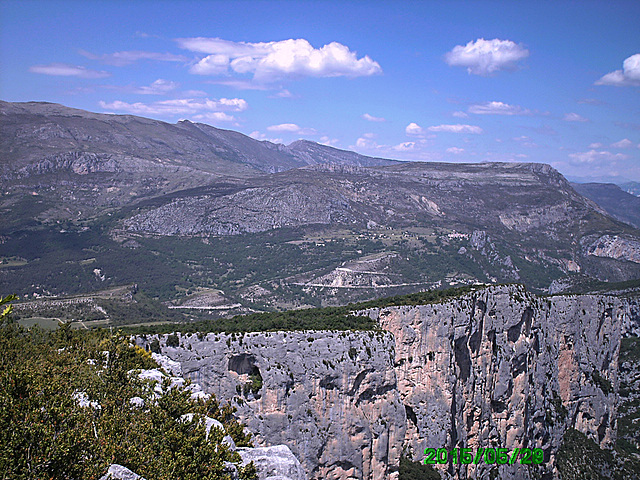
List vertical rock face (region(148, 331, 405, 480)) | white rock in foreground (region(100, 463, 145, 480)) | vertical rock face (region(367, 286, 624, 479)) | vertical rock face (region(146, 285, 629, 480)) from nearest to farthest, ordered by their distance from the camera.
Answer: white rock in foreground (region(100, 463, 145, 480)) < vertical rock face (region(148, 331, 405, 480)) < vertical rock face (region(146, 285, 629, 480)) < vertical rock face (region(367, 286, 624, 479))

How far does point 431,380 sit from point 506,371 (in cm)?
1069

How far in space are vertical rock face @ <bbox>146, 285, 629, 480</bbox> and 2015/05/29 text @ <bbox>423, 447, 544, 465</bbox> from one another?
551 mm

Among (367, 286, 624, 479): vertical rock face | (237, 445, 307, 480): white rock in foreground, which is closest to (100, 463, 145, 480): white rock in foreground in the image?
(237, 445, 307, 480): white rock in foreground

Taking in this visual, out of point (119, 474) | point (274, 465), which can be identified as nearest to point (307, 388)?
point (274, 465)

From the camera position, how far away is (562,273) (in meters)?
198

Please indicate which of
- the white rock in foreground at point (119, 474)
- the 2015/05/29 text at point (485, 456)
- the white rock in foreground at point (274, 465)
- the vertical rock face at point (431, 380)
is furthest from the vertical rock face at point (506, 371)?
the white rock in foreground at point (119, 474)

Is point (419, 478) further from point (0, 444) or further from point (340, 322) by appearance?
point (0, 444)

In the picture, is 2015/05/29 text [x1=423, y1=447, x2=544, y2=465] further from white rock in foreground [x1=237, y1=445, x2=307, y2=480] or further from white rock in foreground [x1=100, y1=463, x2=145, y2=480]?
white rock in foreground [x1=100, y1=463, x2=145, y2=480]

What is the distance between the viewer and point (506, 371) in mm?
53406

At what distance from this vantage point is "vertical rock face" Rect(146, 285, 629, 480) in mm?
36219

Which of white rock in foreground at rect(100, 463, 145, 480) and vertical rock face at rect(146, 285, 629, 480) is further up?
white rock in foreground at rect(100, 463, 145, 480)

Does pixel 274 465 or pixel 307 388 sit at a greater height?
pixel 274 465

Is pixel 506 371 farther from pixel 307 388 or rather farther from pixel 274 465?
pixel 274 465

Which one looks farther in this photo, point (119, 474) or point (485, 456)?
point (485, 456)
